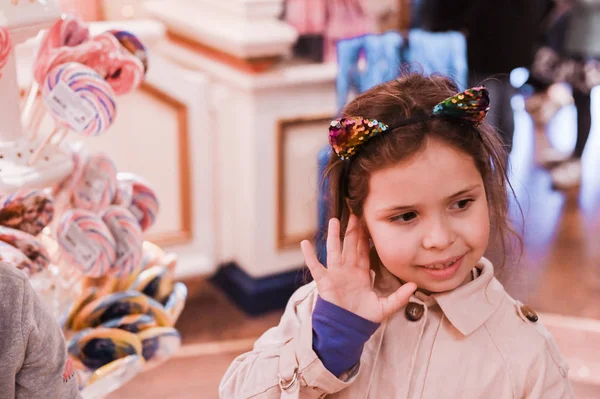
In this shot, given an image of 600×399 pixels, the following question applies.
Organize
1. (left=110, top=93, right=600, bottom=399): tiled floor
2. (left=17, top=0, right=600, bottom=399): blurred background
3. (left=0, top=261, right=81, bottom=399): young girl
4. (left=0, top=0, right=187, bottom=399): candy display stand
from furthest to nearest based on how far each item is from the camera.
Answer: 1. (left=17, top=0, right=600, bottom=399): blurred background
2. (left=110, top=93, right=600, bottom=399): tiled floor
3. (left=0, top=0, right=187, bottom=399): candy display stand
4. (left=0, top=261, right=81, bottom=399): young girl

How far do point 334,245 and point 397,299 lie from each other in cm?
12

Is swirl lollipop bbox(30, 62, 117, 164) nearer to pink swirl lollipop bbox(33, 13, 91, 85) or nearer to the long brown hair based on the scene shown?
pink swirl lollipop bbox(33, 13, 91, 85)

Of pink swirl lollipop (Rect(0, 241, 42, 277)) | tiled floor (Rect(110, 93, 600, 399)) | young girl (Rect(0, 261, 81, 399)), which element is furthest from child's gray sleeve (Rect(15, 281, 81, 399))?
tiled floor (Rect(110, 93, 600, 399))

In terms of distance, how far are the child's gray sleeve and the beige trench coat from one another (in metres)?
0.25

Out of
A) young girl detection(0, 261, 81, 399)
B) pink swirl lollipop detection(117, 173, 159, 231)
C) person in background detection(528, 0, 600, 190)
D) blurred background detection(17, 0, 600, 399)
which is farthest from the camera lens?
person in background detection(528, 0, 600, 190)

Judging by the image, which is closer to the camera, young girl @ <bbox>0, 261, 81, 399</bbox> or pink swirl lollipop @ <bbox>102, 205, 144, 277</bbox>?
young girl @ <bbox>0, 261, 81, 399</bbox>

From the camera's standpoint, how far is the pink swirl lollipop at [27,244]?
4.24ft

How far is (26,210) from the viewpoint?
4.37 feet

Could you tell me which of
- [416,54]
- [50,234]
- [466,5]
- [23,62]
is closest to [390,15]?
[466,5]

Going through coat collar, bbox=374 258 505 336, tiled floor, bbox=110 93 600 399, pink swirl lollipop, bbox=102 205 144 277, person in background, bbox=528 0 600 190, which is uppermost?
coat collar, bbox=374 258 505 336

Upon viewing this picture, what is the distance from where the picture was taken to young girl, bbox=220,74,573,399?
1.06 metres

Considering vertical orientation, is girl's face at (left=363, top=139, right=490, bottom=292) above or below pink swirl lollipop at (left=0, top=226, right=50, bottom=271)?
above

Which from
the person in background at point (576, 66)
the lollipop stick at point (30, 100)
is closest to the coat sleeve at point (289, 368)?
the lollipop stick at point (30, 100)

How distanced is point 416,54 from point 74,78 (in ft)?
5.13
